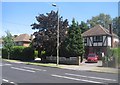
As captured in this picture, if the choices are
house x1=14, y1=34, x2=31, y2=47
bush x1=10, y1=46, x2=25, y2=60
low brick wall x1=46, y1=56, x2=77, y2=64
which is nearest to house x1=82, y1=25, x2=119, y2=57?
bush x1=10, y1=46, x2=25, y2=60

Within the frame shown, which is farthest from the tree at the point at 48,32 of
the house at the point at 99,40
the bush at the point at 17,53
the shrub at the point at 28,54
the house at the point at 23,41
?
the house at the point at 23,41

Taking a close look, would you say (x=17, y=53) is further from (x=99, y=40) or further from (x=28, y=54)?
(x=99, y=40)

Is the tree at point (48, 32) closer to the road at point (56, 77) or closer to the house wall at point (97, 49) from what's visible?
the house wall at point (97, 49)

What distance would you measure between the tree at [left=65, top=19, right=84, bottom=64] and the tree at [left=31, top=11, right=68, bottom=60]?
44.0 inches

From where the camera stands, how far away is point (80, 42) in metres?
42.9

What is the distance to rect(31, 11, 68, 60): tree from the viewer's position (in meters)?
42.7

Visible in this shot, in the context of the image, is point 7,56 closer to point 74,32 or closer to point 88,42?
point 88,42

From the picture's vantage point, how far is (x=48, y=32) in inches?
1718

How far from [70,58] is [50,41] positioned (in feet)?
17.5

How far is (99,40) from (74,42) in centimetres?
1580

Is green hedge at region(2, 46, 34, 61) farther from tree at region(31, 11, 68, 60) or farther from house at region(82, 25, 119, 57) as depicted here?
house at region(82, 25, 119, 57)

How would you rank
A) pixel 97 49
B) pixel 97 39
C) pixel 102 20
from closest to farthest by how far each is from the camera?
pixel 97 49, pixel 97 39, pixel 102 20

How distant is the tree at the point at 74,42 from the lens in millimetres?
41406

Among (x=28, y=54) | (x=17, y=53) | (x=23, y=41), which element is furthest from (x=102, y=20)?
(x=28, y=54)
